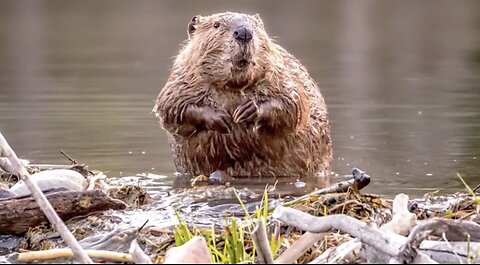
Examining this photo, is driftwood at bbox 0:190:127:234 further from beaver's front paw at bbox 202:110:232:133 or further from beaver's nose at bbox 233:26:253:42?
beaver's front paw at bbox 202:110:232:133

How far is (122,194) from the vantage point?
495 centimetres

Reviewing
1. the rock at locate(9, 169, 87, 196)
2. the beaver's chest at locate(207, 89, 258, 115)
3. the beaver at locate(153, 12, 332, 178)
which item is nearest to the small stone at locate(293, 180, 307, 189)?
the beaver at locate(153, 12, 332, 178)

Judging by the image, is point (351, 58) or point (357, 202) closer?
point (357, 202)

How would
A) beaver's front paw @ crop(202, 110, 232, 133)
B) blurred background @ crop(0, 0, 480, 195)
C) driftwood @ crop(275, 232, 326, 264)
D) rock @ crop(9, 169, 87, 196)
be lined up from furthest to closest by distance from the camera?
1. blurred background @ crop(0, 0, 480, 195)
2. beaver's front paw @ crop(202, 110, 232, 133)
3. rock @ crop(9, 169, 87, 196)
4. driftwood @ crop(275, 232, 326, 264)

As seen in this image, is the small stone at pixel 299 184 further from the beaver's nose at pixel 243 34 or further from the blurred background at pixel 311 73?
the beaver's nose at pixel 243 34

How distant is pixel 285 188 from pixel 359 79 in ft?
23.8

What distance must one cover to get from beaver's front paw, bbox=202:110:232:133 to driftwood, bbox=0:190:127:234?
4.14ft

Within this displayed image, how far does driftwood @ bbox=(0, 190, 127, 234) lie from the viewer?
4.18m

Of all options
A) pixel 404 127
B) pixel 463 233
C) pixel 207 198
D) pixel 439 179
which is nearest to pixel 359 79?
pixel 404 127

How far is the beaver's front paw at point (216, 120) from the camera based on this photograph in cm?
562

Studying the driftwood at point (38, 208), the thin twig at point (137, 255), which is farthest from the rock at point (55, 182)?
the thin twig at point (137, 255)

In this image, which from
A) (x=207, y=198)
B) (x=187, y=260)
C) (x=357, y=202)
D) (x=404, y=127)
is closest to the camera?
(x=187, y=260)

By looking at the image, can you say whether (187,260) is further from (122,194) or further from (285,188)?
(285,188)

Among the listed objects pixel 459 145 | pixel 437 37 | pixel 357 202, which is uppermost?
pixel 357 202
